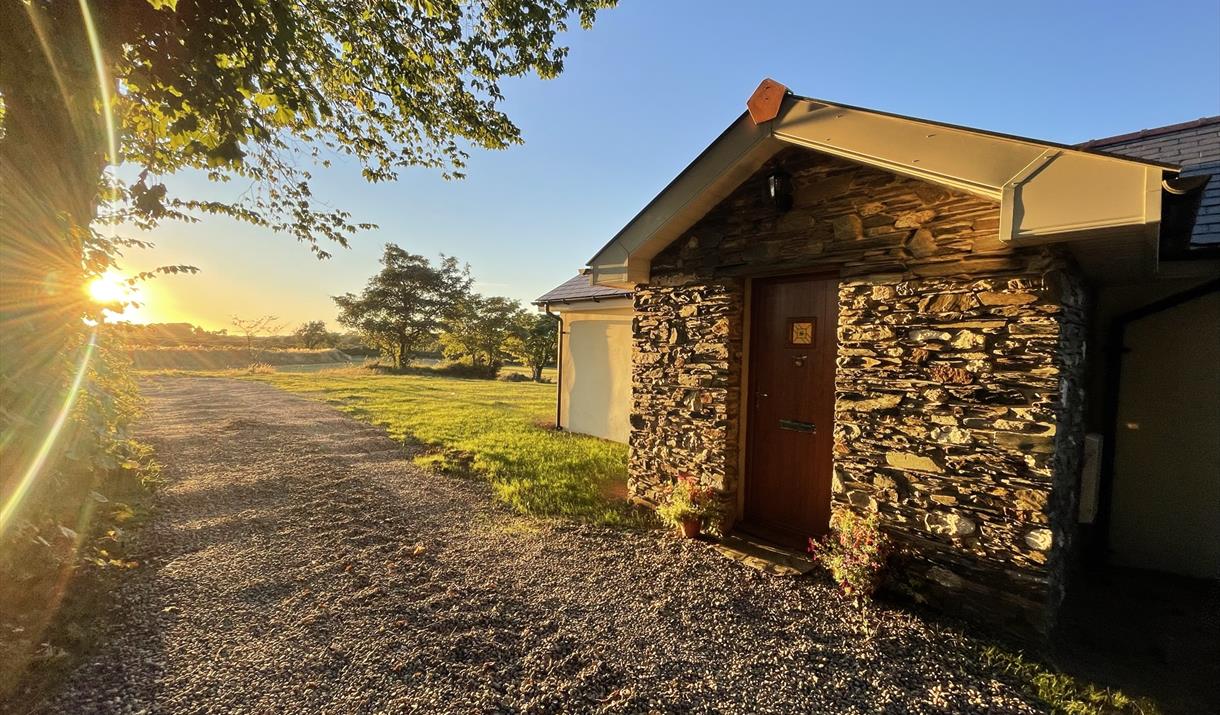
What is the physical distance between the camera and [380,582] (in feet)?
11.9

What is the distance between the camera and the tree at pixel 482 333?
3173 centimetres

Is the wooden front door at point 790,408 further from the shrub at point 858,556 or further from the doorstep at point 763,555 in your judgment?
the shrub at point 858,556

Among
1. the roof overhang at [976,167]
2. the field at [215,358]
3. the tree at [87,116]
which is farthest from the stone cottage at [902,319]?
the field at [215,358]

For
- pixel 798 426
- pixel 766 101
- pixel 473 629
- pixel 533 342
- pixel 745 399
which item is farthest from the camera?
pixel 533 342

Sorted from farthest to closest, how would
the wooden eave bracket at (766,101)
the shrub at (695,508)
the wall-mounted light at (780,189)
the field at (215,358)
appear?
the field at (215,358)
the shrub at (695,508)
the wall-mounted light at (780,189)
the wooden eave bracket at (766,101)

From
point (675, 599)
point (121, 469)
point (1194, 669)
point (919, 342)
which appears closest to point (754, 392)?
point (919, 342)

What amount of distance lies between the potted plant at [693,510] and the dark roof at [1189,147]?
5590 millimetres

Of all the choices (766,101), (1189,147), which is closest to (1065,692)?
(766,101)

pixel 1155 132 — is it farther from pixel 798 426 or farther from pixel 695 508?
pixel 695 508

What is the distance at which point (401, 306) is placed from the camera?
35.7 metres

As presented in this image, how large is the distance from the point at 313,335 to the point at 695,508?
55.1 m

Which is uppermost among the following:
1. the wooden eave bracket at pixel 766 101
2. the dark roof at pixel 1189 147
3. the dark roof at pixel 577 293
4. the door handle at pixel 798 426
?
the dark roof at pixel 1189 147

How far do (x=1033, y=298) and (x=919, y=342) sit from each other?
72 centimetres

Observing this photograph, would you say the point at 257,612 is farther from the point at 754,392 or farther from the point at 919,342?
the point at 919,342
